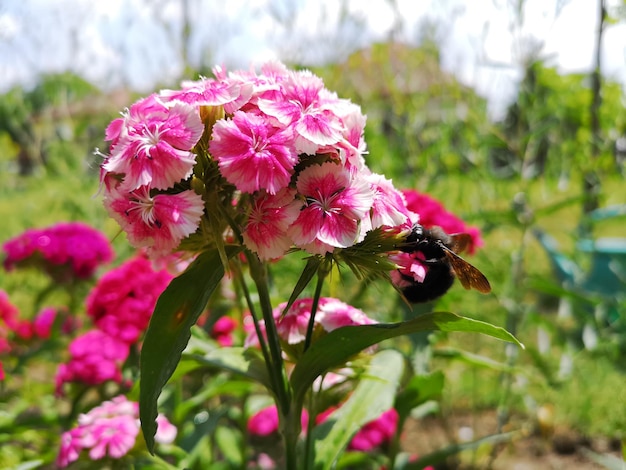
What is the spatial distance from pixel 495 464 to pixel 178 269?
74.6 inches

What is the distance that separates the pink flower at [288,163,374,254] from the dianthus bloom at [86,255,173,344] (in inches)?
37.5

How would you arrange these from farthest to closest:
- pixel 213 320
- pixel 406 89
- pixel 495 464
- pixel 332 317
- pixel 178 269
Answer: pixel 406 89 < pixel 495 464 < pixel 213 320 < pixel 178 269 < pixel 332 317

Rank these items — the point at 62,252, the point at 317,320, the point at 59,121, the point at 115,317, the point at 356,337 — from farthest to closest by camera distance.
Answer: the point at 59,121 → the point at 62,252 → the point at 115,317 → the point at 317,320 → the point at 356,337

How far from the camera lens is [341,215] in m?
0.83

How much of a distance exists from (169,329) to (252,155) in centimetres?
28

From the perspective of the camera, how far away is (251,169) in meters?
0.80

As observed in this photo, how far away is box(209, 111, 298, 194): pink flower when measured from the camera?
79 cm

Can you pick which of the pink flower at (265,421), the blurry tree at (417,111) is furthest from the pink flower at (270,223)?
the blurry tree at (417,111)

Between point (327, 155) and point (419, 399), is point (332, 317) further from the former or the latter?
point (419, 399)

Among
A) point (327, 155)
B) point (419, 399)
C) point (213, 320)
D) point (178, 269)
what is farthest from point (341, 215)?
point (213, 320)

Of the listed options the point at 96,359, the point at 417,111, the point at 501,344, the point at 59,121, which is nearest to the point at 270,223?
the point at 96,359

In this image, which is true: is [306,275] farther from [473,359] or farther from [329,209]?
[473,359]

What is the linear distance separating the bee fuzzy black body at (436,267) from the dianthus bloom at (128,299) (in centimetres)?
89

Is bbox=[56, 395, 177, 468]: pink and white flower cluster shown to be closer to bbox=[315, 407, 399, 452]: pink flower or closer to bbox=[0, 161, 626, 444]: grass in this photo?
bbox=[315, 407, 399, 452]: pink flower
